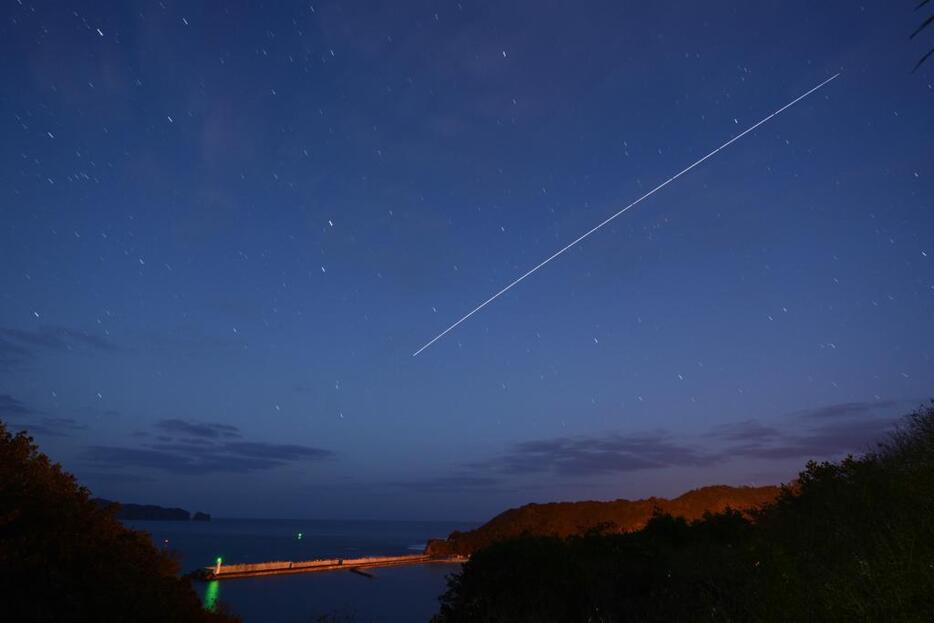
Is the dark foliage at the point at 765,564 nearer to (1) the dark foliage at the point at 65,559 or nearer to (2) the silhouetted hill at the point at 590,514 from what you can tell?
(1) the dark foliage at the point at 65,559

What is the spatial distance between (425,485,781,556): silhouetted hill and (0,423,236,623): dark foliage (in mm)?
58442

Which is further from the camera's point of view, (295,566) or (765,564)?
(295,566)

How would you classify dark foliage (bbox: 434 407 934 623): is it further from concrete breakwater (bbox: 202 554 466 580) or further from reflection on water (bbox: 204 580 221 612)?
concrete breakwater (bbox: 202 554 466 580)

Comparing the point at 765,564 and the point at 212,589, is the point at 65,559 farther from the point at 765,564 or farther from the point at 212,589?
the point at 212,589

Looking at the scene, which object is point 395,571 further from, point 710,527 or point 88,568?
point 88,568

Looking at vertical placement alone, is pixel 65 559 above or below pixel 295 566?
above

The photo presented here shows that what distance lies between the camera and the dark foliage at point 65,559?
384 inches

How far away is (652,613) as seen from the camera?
18.8 m

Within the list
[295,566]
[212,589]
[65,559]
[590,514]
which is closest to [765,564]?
[65,559]

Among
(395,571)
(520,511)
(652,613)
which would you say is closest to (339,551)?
(520,511)

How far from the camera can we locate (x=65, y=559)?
10.7 m

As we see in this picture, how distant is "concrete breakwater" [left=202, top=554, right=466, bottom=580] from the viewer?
7756 cm

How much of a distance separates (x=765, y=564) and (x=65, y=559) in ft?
40.7

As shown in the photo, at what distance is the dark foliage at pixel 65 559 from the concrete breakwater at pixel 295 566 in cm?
5719
